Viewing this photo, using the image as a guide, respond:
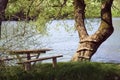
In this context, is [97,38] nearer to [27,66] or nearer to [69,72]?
[69,72]

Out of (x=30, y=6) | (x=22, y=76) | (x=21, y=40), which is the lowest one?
(x=22, y=76)

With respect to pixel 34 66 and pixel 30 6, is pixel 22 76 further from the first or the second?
pixel 30 6

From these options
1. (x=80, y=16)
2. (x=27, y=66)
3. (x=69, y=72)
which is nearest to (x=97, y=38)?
(x=80, y=16)

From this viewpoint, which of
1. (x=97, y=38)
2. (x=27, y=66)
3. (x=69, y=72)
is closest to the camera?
(x=27, y=66)

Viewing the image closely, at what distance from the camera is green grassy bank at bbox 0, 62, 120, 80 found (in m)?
13.2

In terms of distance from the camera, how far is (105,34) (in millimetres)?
17125

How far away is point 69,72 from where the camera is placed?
44.1ft

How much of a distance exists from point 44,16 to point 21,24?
8301mm

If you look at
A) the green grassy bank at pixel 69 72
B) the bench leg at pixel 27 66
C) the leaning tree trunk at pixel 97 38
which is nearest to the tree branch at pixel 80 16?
the leaning tree trunk at pixel 97 38

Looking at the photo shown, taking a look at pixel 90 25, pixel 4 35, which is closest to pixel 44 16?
pixel 90 25

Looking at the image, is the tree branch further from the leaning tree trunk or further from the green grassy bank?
the green grassy bank

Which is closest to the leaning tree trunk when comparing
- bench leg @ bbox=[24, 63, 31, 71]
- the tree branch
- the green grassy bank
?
the tree branch

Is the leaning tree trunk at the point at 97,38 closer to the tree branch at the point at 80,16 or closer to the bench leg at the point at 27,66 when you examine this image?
the tree branch at the point at 80,16

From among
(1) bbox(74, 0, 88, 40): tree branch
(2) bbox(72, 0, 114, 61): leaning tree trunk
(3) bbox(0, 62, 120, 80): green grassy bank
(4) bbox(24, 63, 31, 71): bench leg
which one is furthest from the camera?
(1) bbox(74, 0, 88, 40): tree branch
